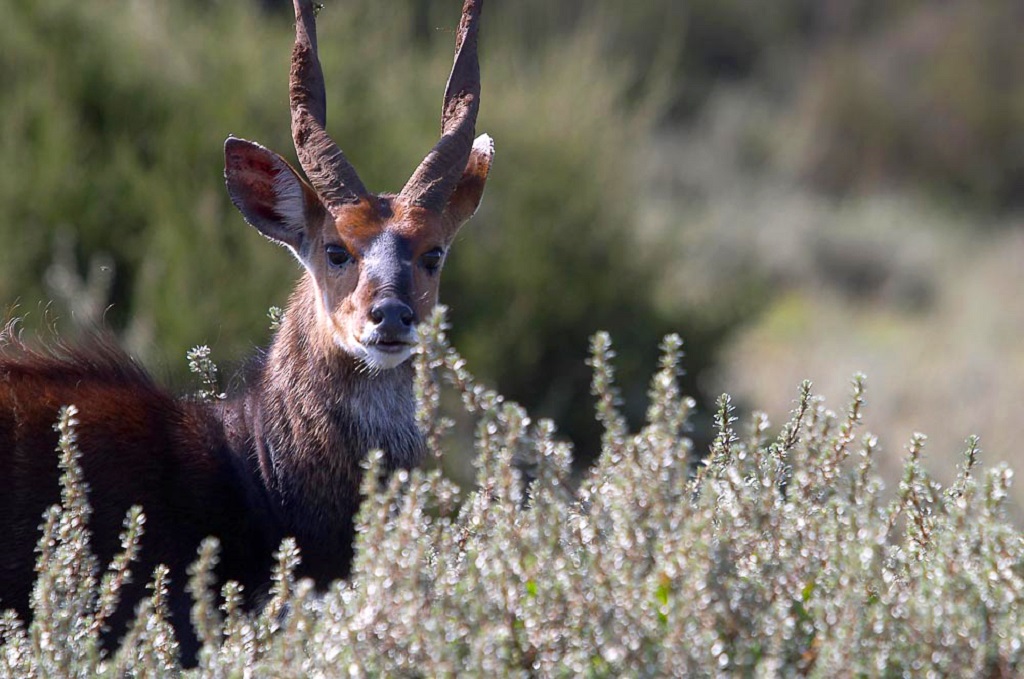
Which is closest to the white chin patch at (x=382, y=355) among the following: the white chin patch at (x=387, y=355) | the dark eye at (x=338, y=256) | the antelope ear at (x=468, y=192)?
the white chin patch at (x=387, y=355)

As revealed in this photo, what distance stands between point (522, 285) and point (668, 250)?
1.61 m

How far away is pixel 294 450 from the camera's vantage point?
4398 millimetres

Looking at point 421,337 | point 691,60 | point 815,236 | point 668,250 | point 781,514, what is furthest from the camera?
point 691,60

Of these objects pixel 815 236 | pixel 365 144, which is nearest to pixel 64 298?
pixel 365 144

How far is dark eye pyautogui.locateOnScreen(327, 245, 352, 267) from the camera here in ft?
15.0

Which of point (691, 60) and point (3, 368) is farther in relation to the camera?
point (691, 60)

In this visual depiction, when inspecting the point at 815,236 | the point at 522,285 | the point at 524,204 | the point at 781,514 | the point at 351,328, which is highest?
the point at 815,236

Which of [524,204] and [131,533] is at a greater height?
[524,204]

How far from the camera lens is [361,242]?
4535 mm

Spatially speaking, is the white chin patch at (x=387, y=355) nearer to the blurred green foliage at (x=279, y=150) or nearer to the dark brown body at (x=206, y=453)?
the dark brown body at (x=206, y=453)

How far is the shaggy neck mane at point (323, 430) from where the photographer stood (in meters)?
4.31

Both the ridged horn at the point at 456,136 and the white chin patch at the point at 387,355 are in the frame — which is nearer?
the white chin patch at the point at 387,355

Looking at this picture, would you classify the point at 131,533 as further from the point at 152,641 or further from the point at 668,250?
the point at 668,250

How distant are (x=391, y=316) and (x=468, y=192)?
2.68 feet
